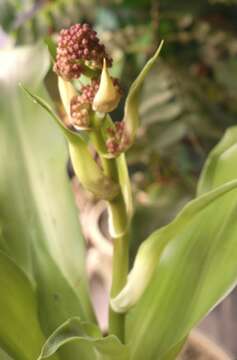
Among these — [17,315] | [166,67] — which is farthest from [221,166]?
[166,67]

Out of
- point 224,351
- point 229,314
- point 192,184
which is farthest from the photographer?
point 229,314

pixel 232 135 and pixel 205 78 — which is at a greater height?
pixel 232 135

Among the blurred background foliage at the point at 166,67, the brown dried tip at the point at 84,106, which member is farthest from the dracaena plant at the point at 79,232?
the blurred background foliage at the point at 166,67

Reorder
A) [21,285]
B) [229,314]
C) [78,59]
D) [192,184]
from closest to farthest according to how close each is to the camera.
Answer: [78,59] → [21,285] → [192,184] → [229,314]

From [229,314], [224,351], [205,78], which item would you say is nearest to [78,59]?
[224,351]

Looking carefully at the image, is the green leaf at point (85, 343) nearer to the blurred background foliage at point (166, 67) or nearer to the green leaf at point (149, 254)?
the green leaf at point (149, 254)

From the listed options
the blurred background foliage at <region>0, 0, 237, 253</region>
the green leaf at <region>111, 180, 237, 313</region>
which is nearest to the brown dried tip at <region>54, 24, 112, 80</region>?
the green leaf at <region>111, 180, 237, 313</region>

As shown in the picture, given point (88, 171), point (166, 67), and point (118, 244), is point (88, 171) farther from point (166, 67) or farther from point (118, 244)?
point (166, 67)

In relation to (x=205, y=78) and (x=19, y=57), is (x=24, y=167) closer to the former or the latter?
(x=19, y=57)
